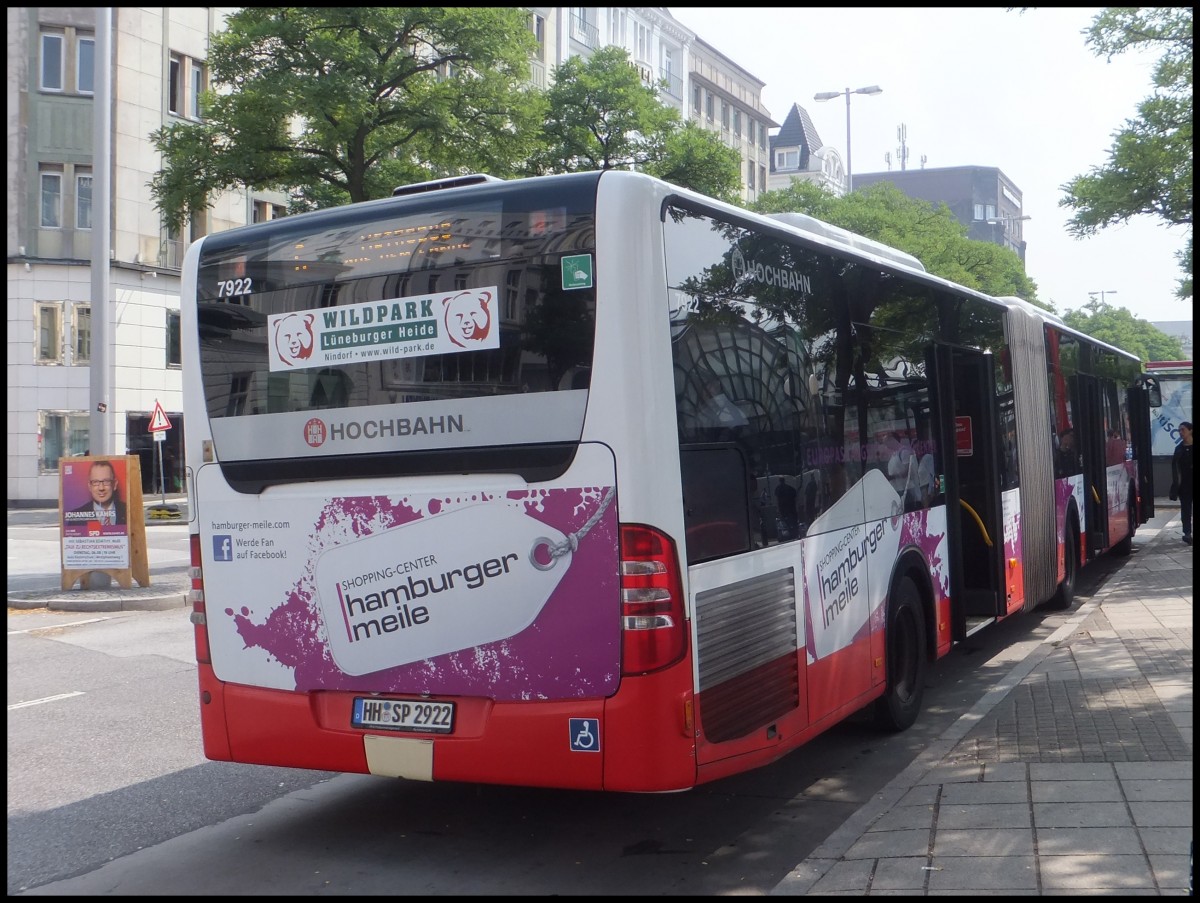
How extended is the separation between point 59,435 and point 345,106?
72.3ft

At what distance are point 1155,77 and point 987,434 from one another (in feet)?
35.0

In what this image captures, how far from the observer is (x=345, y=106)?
22.1m

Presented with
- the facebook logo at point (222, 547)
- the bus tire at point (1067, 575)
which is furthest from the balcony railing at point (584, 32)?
the facebook logo at point (222, 547)

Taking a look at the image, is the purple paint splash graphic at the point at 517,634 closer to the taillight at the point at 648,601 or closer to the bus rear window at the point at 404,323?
the taillight at the point at 648,601

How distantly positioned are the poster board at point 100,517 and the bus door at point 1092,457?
1141 centimetres

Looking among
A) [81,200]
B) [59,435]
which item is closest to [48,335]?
[59,435]

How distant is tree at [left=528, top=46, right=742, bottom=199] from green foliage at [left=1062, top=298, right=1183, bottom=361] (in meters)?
68.1

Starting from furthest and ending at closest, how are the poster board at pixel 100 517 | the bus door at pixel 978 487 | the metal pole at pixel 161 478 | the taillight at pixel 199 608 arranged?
1. the metal pole at pixel 161 478
2. the poster board at pixel 100 517
3. the bus door at pixel 978 487
4. the taillight at pixel 199 608

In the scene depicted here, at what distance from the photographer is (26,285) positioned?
38875 millimetres

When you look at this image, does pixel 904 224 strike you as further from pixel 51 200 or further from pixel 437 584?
pixel 437 584

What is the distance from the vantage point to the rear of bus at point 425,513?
5074mm

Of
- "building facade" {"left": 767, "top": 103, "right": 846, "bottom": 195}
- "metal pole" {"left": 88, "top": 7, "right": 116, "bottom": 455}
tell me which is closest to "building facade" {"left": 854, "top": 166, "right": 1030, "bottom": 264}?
"building facade" {"left": 767, "top": 103, "right": 846, "bottom": 195}

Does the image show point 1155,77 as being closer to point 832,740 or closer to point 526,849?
point 832,740

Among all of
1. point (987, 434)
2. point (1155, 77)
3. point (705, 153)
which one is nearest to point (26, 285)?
point (705, 153)
